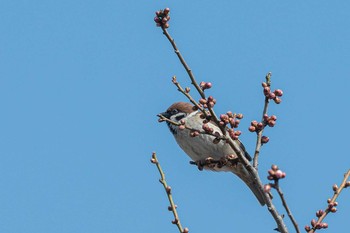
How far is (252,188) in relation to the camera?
7637mm

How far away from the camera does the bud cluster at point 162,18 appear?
12.6 feet

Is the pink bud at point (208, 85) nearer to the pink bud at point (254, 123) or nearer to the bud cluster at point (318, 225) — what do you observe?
the pink bud at point (254, 123)

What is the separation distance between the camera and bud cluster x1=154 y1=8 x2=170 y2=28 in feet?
12.6

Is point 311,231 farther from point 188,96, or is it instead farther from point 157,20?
point 157,20

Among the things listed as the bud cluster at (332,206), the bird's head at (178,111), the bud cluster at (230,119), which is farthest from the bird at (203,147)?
the bud cluster at (332,206)

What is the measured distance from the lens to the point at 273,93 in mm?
4062

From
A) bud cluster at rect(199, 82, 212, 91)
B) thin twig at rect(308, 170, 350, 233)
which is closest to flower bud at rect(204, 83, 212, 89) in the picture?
bud cluster at rect(199, 82, 212, 91)

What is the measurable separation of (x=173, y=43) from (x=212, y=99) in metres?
0.50

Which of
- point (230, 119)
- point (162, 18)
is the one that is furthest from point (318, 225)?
point (162, 18)

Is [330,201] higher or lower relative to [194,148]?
lower

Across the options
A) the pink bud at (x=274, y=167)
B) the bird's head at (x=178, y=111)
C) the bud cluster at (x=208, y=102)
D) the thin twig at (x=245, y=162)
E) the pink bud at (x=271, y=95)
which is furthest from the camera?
the bird's head at (x=178, y=111)

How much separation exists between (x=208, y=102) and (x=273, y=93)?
1.78 ft

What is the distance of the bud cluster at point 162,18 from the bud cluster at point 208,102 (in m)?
0.50

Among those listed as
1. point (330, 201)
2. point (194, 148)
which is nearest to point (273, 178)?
point (330, 201)
